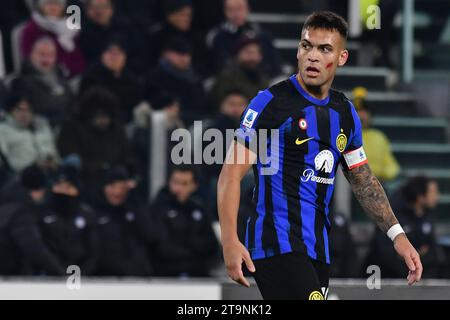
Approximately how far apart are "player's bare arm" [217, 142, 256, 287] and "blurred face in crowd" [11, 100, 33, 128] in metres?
4.97

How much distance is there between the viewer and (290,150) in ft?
19.2

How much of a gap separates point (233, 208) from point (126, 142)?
17.0 feet

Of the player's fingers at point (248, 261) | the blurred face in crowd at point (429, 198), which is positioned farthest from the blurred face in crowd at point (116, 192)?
the player's fingers at point (248, 261)

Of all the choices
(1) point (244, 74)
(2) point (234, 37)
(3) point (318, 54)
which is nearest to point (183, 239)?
(1) point (244, 74)

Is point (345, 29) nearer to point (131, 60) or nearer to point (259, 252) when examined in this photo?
point (259, 252)

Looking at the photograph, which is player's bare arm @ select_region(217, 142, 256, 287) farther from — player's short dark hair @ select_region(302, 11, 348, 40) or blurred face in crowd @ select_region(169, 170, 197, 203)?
blurred face in crowd @ select_region(169, 170, 197, 203)

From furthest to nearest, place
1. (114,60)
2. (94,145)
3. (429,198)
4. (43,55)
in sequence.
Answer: (114,60) < (43,55) < (429,198) < (94,145)

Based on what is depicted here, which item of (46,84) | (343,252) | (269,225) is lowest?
(343,252)

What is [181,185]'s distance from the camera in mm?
10289

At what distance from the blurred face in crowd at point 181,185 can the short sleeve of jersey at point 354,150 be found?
4210 millimetres

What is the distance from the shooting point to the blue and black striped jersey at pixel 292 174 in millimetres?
5809

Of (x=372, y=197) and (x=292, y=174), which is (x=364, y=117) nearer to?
(x=372, y=197)

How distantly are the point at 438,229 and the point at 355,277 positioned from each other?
1.23 m
